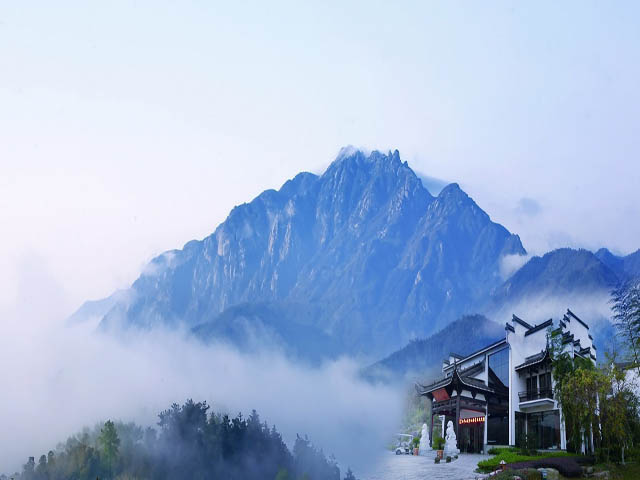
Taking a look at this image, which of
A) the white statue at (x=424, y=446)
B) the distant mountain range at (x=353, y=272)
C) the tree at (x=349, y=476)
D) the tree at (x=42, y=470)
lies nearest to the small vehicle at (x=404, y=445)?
the white statue at (x=424, y=446)

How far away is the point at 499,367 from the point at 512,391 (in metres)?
2.58

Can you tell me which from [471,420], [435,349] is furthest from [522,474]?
[435,349]

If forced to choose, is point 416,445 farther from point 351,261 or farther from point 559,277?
point 351,261

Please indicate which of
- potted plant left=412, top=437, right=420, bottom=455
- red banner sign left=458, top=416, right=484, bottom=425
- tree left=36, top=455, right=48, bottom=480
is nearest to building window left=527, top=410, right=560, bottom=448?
red banner sign left=458, top=416, right=484, bottom=425

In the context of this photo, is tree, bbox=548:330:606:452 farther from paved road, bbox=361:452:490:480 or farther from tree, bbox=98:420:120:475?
tree, bbox=98:420:120:475

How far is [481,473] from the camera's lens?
2583 cm

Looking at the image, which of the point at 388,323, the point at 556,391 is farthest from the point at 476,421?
the point at 388,323

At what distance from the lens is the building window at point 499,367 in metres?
39.0

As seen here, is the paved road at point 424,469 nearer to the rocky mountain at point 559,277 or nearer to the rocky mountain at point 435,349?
the rocky mountain at point 435,349

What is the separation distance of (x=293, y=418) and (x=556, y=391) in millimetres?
21744

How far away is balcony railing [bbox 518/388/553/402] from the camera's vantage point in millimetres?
34688

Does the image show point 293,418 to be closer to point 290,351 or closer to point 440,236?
point 290,351

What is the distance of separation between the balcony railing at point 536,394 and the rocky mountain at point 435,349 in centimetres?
5798

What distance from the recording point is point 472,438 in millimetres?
39312
